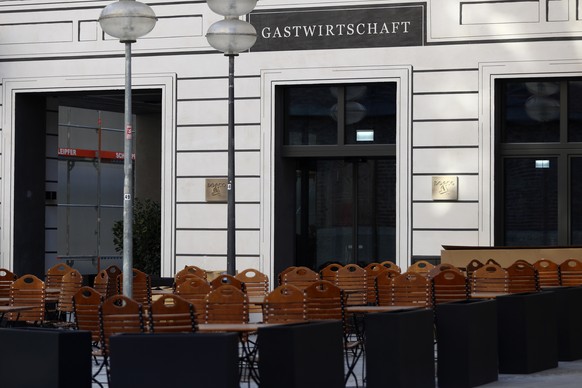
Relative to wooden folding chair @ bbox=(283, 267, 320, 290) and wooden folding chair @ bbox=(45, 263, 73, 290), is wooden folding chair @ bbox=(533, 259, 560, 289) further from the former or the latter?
wooden folding chair @ bbox=(45, 263, 73, 290)

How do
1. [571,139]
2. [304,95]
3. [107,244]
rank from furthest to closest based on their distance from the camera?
[107,244] < [304,95] < [571,139]

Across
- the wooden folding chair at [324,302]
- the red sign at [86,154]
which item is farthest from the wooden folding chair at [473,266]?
the red sign at [86,154]

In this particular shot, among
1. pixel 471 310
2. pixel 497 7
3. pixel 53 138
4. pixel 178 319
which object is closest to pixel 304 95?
pixel 497 7

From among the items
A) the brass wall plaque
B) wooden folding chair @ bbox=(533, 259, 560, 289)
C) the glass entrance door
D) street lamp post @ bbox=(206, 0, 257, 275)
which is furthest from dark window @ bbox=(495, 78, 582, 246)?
street lamp post @ bbox=(206, 0, 257, 275)

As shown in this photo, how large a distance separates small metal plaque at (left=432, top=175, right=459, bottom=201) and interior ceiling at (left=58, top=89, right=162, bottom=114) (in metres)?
5.36

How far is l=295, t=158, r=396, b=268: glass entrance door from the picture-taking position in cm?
2212

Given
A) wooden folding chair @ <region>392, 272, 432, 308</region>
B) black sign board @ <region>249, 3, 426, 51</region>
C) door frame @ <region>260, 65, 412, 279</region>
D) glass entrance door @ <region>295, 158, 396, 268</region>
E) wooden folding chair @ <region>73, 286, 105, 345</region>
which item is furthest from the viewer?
glass entrance door @ <region>295, 158, 396, 268</region>

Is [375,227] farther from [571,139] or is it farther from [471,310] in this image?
[471,310]

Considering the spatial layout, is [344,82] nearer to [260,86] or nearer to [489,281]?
[260,86]

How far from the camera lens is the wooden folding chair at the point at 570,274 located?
17.7 metres

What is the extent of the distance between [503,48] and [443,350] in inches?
381

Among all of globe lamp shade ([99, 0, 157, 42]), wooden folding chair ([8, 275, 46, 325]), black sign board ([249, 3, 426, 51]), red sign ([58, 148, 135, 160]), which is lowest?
wooden folding chair ([8, 275, 46, 325])

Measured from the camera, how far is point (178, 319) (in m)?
10.7

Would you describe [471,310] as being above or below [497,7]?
below
